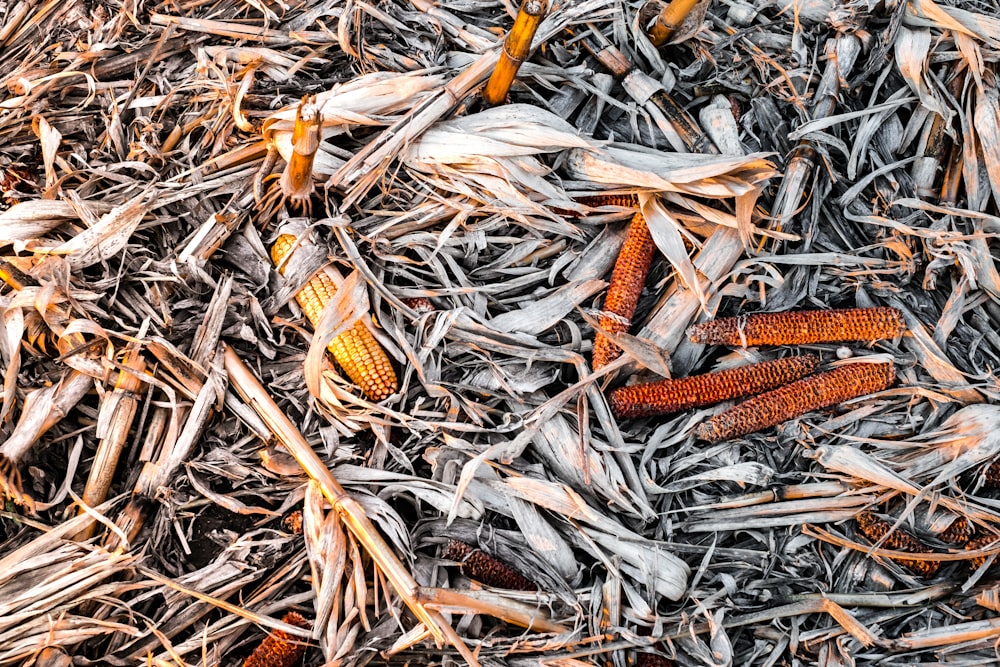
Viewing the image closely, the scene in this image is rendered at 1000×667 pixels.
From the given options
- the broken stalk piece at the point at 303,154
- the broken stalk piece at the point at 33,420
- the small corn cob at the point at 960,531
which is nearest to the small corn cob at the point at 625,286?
the broken stalk piece at the point at 303,154

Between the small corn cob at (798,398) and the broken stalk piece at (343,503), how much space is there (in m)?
1.19

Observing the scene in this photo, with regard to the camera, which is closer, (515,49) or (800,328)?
(515,49)

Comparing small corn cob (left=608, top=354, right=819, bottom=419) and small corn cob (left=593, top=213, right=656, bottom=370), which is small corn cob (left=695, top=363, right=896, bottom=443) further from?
small corn cob (left=593, top=213, right=656, bottom=370)

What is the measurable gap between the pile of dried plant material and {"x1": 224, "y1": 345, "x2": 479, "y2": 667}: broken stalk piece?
0.01 metres

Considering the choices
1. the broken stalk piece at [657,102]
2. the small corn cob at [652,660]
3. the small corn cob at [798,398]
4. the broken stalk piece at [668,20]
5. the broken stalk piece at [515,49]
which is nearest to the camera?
the broken stalk piece at [515,49]

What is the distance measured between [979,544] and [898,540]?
1.00ft

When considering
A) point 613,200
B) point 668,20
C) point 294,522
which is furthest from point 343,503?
point 668,20

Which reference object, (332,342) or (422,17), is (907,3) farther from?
(332,342)

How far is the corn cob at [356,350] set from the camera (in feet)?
8.96

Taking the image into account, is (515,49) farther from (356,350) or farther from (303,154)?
(356,350)

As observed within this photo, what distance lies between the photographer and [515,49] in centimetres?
264

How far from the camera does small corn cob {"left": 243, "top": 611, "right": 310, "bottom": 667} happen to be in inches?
103

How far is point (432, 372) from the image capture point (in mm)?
2797

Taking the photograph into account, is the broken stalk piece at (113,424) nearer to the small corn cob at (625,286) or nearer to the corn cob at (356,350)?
the corn cob at (356,350)
